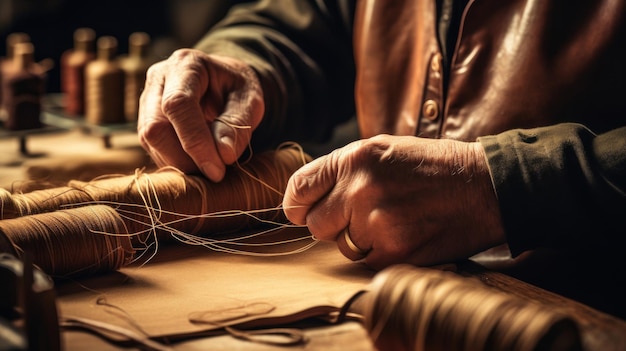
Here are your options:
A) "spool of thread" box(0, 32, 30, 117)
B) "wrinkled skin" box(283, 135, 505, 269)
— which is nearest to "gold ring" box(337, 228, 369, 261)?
"wrinkled skin" box(283, 135, 505, 269)

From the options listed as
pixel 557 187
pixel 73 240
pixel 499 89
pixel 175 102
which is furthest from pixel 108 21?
pixel 557 187

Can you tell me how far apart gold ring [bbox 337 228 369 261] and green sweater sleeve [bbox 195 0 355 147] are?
2.66 ft

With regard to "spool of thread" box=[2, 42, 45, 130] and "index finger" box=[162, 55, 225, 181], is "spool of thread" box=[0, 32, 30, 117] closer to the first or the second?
"spool of thread" box=[2, 42, 45, 130]

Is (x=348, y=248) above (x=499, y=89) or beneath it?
beneath

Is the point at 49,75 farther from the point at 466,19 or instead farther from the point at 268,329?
the point at 268,329

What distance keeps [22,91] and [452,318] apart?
2.57m

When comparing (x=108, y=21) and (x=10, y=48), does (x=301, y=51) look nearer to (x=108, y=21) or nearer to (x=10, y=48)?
(x=10, y=48)

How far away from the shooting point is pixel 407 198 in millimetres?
1642

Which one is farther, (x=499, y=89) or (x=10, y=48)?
(x=10, y=48)

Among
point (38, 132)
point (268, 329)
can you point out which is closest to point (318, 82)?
point (38, 132)

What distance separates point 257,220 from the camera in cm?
207

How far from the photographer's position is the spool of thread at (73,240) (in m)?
1.60

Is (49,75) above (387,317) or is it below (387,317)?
below

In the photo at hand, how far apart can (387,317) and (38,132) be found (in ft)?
7.58
